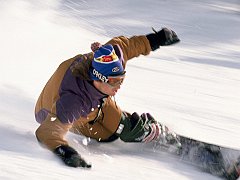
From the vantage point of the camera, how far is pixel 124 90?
5824mm

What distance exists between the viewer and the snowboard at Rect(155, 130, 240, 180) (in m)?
3.66

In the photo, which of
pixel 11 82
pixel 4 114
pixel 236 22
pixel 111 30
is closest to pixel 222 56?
pixel 111 30

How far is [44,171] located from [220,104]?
141 inches

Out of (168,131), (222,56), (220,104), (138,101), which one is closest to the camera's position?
(168,131)

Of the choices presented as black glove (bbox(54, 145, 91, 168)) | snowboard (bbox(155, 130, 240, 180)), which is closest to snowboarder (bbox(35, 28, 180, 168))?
black glove (bbox(54, 145, 91, 168))

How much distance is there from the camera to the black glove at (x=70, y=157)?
121 inches

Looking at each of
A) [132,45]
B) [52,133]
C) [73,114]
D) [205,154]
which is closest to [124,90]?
[132,45]

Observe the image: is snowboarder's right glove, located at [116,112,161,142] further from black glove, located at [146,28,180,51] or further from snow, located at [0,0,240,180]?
black glove, located at [146,28,180,51]

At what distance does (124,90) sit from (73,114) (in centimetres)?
249

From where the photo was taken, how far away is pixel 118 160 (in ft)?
11.5

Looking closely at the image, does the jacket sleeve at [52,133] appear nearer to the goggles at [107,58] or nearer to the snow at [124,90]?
the snow at [124,90]

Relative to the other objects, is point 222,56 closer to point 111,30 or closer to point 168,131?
point 111,30

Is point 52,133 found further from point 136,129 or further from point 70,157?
point 136,129

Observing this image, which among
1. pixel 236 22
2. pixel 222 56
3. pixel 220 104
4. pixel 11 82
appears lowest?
pixel 236 22
